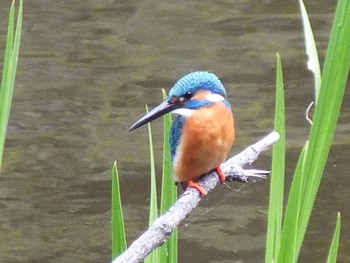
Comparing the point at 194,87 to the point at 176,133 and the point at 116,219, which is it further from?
the point at 116,219

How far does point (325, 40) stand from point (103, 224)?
236 cm

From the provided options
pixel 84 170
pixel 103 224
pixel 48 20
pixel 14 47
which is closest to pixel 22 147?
pixel 84 170

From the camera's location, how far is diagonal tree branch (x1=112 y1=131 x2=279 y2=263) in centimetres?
91

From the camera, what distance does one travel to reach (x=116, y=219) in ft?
3.91

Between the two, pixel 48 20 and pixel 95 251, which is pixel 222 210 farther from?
pixel 48 20

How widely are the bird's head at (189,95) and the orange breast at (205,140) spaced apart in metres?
0.02

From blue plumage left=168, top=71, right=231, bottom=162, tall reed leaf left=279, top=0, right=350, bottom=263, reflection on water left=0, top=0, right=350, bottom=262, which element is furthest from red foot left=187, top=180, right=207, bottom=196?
reflection on water left=0, top=0, right=350, bottom=262

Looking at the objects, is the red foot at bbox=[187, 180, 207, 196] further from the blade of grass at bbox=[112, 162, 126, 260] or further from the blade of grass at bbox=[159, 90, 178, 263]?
the blade of grass at bbox=[112, 162, 126, 260]

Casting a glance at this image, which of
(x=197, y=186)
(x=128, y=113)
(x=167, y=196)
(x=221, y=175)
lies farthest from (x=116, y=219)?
(x=128, y=113)

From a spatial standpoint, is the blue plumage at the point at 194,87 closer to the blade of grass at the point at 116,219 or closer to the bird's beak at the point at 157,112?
the bird's beak at the point at 157,112

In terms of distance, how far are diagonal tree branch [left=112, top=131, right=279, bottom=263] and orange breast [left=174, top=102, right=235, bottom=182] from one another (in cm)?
3

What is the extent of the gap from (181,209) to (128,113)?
3.76m

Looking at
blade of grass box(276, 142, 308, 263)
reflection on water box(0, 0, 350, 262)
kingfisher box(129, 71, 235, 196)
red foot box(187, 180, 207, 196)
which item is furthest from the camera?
reflection on water box(0, 0, 350, 262)

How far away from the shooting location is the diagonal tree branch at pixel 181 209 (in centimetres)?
91
